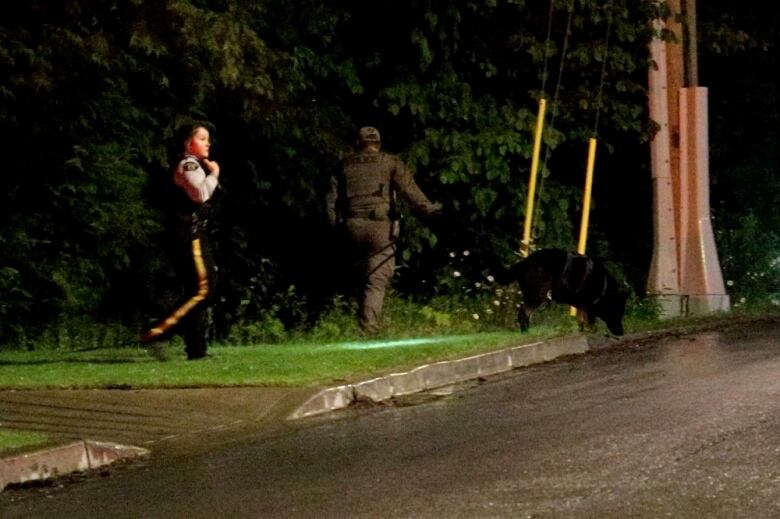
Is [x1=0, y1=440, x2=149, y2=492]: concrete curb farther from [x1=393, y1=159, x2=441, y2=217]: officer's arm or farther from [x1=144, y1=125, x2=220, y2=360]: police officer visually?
[x1=393, y1=159, x2=441, y2=217]: officer's arm

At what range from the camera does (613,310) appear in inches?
602

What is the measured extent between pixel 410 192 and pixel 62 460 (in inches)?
255

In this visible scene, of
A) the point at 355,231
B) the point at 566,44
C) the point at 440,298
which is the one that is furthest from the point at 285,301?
the point at 566,44

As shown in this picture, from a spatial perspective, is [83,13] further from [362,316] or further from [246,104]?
[362,316]

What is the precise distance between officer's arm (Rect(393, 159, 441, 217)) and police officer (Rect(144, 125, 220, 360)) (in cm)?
245

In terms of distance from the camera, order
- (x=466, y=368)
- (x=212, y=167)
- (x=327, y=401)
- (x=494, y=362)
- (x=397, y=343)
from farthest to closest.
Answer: (x=397, y=343) < (x=494, y=362) < (x=212, y=167) < (x=466, y=368) < (x=327, y=401)

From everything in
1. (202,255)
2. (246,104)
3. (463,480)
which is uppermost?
(246,104)

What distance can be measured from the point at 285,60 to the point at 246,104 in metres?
0.72

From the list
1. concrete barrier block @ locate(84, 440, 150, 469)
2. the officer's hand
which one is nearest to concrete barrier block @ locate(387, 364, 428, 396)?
the officer's hand

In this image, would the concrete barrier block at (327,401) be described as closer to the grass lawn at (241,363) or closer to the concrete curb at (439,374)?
the concrete curb at (439,374)

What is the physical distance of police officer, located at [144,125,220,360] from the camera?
12516 mm

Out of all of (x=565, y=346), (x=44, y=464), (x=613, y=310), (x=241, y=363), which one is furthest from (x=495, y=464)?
(x=613, y=310)

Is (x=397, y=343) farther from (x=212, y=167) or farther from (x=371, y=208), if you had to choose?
(x=212, y=167)

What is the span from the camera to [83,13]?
1530 cm
